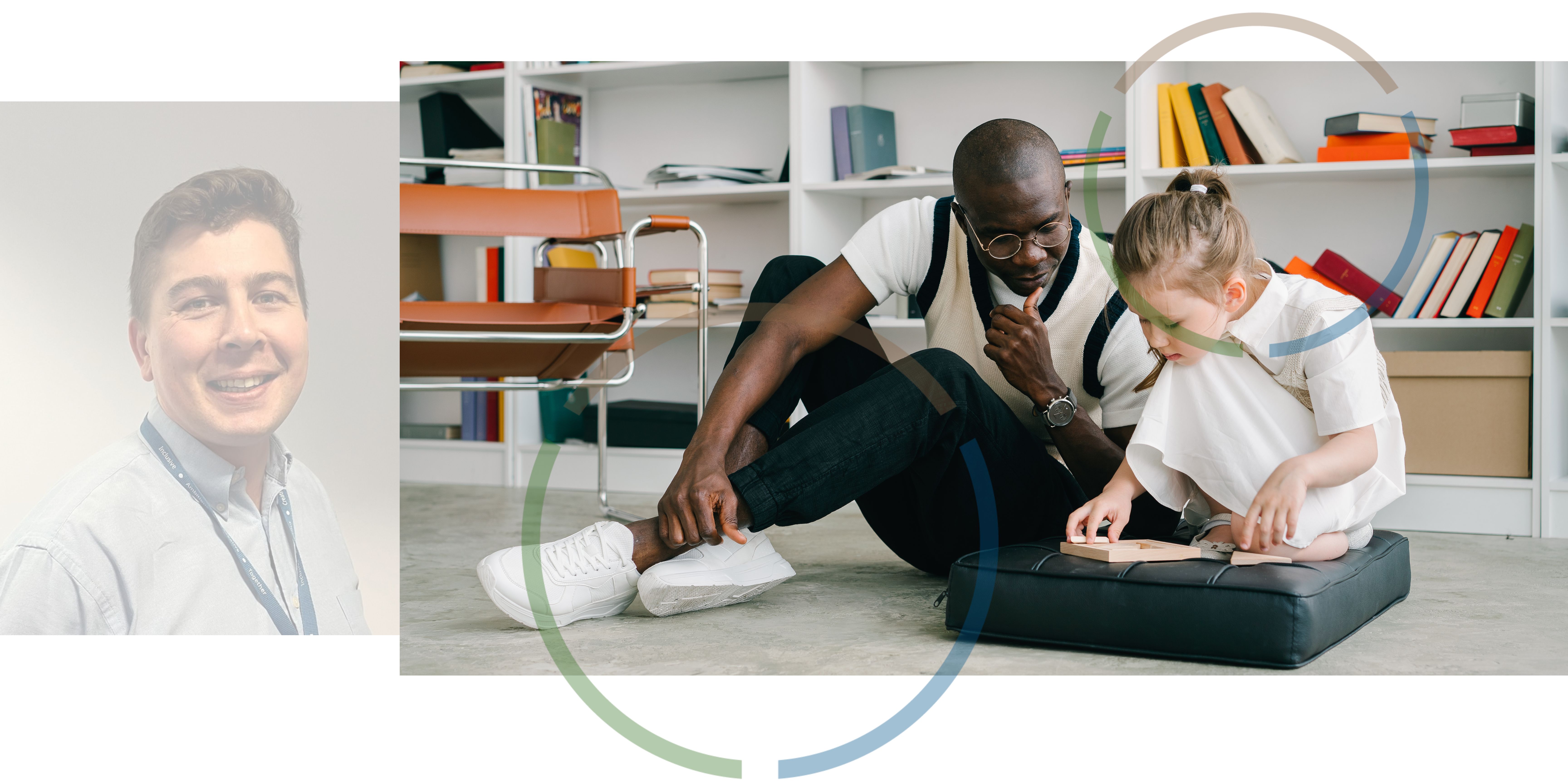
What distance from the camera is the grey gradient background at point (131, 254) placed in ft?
3.60

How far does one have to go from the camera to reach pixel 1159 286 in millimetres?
1352

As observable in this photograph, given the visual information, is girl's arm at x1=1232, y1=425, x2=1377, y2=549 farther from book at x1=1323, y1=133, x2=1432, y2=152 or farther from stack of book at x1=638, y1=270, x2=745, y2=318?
stack of book at x1=638, y1=270, x2=745, y2=318

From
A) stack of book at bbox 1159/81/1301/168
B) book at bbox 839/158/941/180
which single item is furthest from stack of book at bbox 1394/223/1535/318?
book at bbox 839/158/941/180

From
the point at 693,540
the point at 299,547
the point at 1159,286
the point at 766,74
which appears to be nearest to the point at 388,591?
the point at 299,547

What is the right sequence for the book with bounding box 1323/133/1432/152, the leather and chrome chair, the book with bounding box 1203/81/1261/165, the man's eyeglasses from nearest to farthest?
the man's eyeglasses < the leather and chrome chair < the book with bounding box 1323/133/1432/152 < the book with bounding box 1203/81/1261/165

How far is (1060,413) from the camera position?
149 cm

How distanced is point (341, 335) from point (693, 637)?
52 cm

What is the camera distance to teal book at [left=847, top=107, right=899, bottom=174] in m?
3.10

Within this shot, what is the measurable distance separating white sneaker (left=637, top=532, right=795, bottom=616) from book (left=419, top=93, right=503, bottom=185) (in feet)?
7.45

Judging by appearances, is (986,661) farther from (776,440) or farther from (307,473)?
(307,473)

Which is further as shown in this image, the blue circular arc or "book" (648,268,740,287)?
"book" (648,268,740,287)

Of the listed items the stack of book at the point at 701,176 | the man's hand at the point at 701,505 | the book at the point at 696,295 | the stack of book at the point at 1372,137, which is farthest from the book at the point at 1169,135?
the man's hand at the point at 701,505

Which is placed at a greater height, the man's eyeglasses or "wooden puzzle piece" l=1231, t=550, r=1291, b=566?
the man's eyeglasses

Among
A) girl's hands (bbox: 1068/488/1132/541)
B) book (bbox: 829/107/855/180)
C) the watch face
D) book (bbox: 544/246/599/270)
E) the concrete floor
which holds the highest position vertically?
book (bbox: 829/107/855/180)
